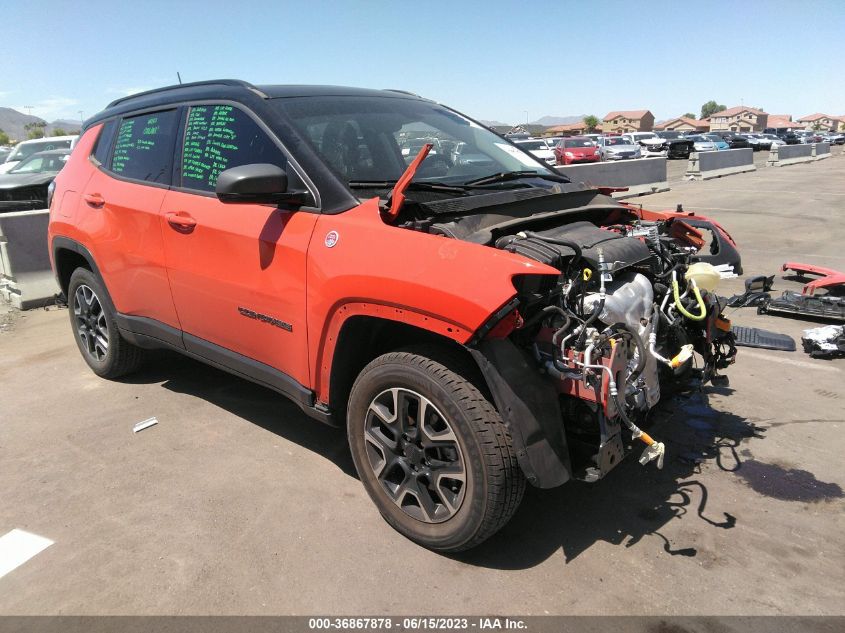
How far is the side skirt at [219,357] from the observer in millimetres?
3295

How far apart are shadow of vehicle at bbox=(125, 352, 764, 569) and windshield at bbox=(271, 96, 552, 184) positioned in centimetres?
164

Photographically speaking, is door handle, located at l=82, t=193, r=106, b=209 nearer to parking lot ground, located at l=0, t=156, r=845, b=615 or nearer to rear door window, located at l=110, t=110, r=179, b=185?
rear door window, located at l=110, t=110, r=179, b=185

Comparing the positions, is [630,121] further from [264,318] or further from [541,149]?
[264,318]

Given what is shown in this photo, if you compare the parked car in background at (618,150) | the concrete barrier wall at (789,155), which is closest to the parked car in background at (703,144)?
the concrete barrier wall at (789,155)

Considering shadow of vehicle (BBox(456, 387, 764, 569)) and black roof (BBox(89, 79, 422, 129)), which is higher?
black roof (BBox(89, 79, 422, 129))

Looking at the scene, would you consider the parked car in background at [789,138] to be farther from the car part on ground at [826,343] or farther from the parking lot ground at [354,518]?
the parking lot ground at [354,518]

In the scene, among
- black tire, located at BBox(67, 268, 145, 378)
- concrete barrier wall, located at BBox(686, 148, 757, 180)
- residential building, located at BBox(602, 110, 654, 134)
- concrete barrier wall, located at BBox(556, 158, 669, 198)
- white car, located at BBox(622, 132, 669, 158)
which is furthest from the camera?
residential building, located at BBox(602, 110, 654, 134)

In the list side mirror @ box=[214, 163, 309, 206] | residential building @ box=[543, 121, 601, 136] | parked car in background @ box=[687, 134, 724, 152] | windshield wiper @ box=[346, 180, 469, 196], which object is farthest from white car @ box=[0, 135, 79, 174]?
residential building @ box=[543, 121, 601, 136]

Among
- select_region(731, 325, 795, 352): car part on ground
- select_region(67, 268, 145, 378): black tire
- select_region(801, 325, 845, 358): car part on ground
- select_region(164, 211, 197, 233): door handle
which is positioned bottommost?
select_region(731, 325, 795, 352): car part on ground

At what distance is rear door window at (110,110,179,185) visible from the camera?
157 inches

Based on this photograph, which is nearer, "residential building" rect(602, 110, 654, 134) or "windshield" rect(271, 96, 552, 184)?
"windshield" rect(271, 96, 552, 184)

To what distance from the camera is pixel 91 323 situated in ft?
16.4

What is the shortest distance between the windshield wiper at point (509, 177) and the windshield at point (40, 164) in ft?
38.4

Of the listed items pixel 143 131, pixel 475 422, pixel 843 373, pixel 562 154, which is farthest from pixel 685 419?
pixel 562 154
